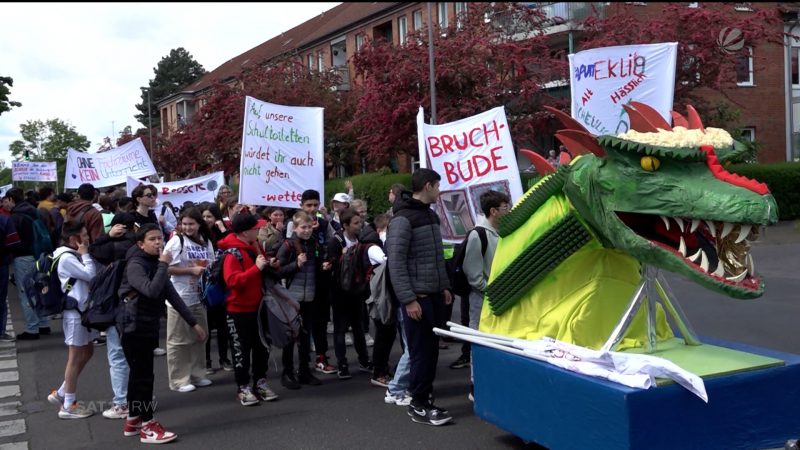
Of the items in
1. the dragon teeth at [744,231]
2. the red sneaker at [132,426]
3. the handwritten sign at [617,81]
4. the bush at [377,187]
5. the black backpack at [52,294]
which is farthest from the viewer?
the bush at [377,187]

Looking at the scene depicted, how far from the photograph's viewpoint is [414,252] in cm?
593

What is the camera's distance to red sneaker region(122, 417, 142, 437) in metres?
5.90

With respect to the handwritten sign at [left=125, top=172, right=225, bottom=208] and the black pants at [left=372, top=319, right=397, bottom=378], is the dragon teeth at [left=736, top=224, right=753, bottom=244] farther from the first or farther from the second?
the handwritten sign at [left=125, top=172, right=225, bottom=208]

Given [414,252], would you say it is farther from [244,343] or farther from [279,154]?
[279,154]

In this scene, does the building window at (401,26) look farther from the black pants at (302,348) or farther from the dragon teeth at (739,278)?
the dragon teeth at (739,278)

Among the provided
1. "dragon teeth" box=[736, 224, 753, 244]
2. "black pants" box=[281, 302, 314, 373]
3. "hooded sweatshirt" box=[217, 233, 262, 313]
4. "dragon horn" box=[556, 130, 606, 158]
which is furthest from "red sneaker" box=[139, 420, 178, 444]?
"dragon teeth" box=[736, 224, 753, 244]

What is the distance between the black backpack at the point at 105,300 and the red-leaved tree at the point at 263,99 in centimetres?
2025

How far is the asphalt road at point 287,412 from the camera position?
18.6 ft

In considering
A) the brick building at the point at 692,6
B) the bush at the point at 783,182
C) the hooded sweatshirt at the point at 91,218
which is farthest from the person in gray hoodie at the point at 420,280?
the bush at the point at 783,182

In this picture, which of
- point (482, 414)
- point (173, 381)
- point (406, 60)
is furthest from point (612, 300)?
point (406, 60)

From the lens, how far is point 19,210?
10266 millimetres

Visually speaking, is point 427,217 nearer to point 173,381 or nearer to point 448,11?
point 173,381

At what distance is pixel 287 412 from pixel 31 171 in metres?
24.7

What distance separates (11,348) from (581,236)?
8.10 metres
